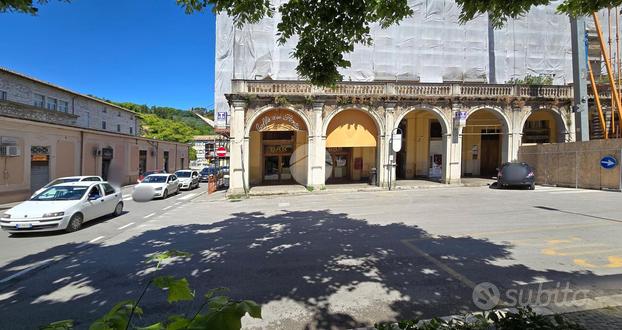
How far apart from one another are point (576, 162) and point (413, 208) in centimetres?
1218

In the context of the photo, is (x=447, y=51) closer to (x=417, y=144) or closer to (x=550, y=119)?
(x=417, y=144)

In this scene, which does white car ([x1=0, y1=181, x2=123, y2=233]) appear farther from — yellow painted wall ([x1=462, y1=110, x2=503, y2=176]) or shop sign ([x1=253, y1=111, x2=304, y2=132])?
yellow painted wall ([x1=462, y1=110, x2=503, y2=176])

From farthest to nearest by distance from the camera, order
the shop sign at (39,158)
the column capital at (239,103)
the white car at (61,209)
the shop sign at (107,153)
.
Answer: the shop sign at (107,153) < the column capital at (239,103) < the shop sign at (39,158) < the white car at (61,209)

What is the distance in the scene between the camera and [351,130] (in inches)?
739

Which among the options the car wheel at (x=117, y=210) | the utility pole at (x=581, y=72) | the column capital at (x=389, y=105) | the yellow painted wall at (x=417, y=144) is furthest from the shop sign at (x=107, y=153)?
the utility pole at (x=581, y=72)

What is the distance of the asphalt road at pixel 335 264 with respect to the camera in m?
3.80

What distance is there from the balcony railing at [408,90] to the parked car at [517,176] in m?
5.00

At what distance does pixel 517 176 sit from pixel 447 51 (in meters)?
11.6

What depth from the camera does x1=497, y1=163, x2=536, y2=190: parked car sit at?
52.4 ft

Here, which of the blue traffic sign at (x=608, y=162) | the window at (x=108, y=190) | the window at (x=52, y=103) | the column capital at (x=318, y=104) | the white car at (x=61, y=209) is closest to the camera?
the white car at (x=61, y=209)

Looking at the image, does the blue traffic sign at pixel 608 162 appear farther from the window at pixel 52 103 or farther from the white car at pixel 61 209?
the window at pixel 52 103

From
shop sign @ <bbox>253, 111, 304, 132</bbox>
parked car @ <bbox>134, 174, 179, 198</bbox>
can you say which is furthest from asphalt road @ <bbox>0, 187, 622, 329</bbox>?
shop sign @ <bbox>253, 111, 304, 132</bbox>

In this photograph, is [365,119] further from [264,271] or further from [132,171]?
[132,171]

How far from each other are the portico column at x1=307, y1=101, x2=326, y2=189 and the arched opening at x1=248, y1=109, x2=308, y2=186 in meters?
2.34
